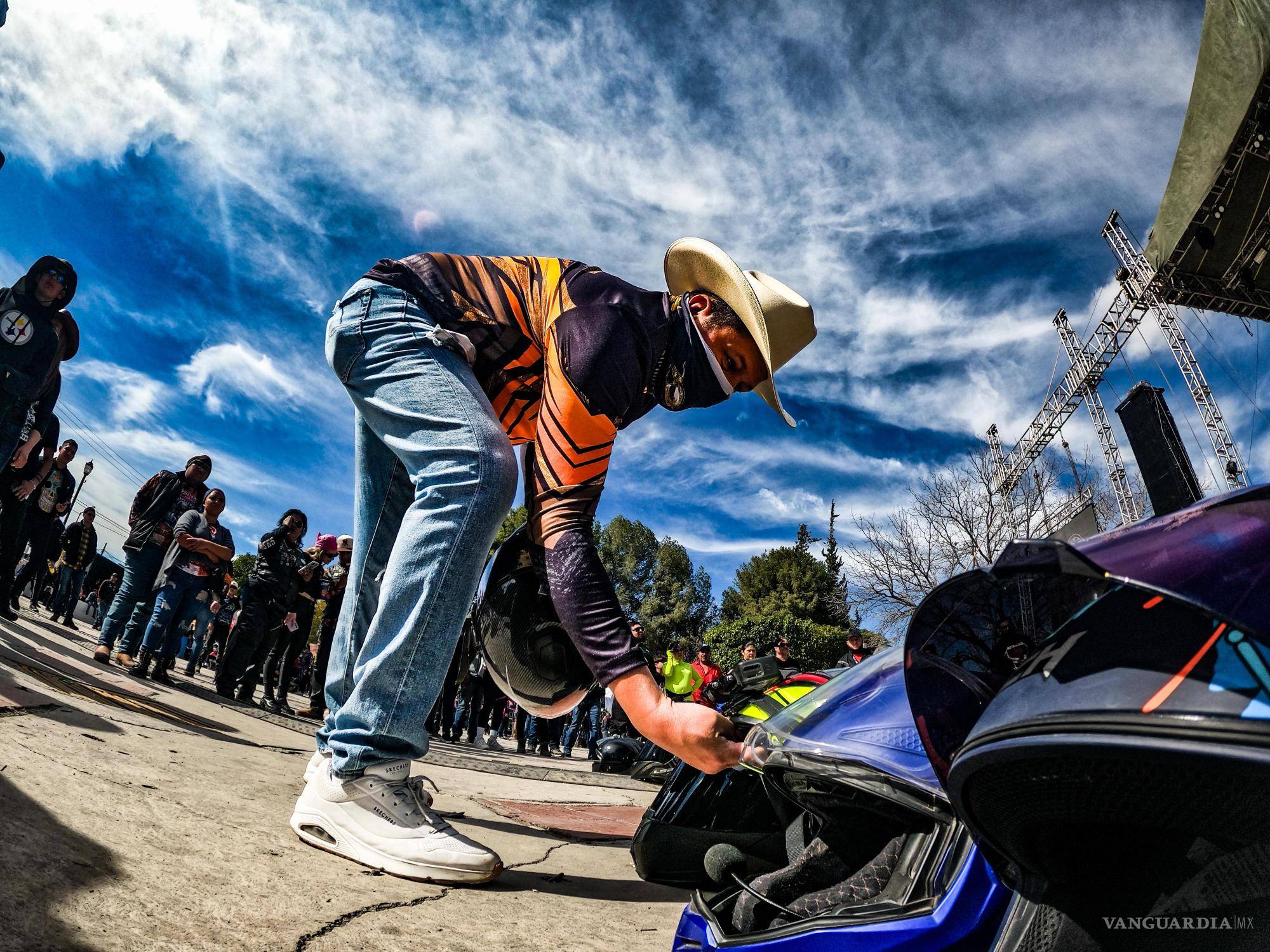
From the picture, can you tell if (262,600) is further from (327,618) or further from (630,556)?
(630,556)

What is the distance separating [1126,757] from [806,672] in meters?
1.22

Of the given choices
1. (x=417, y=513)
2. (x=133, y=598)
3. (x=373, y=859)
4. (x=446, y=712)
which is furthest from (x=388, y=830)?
(x=446, y=712)

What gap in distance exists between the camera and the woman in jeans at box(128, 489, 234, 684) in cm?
503

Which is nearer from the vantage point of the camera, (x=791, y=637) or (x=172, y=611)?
(x=172, y=611)

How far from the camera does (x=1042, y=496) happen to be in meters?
21.7

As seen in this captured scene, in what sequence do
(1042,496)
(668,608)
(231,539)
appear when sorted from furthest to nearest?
1. (668,608)
2. (1042,496)
3. (231,539)

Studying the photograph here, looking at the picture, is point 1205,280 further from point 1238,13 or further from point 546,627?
point 546,627

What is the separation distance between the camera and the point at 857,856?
99 cm

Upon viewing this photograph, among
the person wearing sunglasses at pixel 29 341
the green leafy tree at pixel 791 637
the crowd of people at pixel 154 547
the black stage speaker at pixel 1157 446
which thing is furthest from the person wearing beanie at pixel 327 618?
the green leafy tree at pixel 791 637

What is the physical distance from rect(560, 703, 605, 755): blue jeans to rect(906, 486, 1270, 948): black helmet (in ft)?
32.6

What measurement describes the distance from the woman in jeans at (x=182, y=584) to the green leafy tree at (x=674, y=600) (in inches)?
1266

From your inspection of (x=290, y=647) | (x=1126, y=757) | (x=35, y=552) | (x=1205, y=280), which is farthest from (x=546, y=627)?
(x=1205, y=280)

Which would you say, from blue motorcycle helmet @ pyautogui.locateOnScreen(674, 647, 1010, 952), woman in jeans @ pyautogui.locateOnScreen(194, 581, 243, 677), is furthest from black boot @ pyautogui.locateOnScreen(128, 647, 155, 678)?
blue motorcycle helmet @ pyautogui.locateOnScreen(674, 647, 1010, 952)

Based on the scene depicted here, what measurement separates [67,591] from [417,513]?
43.5 ft
